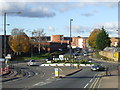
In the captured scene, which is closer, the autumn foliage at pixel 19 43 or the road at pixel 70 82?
the road at pixel 70 82

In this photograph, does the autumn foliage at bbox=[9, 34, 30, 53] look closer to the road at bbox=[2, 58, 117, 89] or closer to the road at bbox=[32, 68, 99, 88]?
the road at bbox=[2, 58, 117, 89]

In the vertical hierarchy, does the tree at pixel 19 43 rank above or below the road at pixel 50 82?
above

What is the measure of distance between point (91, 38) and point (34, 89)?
393 ft

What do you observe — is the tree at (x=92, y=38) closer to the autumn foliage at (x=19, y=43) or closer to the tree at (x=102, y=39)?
the tree at (x=102, y=39)

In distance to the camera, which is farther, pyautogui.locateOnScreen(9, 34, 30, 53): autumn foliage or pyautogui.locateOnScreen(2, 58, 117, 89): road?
pyautogui.locateOnScreen(9, 34, 30, 53): autumn foliage

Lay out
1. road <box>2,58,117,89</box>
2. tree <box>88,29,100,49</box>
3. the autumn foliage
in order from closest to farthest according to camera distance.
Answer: road <box>2,58,117,89</box> → the autumn foliage → tree <box>88,29,100,49</box>

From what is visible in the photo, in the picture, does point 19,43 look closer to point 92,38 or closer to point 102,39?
point 102,39

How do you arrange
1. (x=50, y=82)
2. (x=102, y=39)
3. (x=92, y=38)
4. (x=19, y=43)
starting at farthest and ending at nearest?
(x=92, y=38), (x=102, y=39), (x=19, y=43), (x=50, y=82)

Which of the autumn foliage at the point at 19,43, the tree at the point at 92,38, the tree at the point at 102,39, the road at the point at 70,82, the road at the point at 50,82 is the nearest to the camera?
the road at the point at 70,82

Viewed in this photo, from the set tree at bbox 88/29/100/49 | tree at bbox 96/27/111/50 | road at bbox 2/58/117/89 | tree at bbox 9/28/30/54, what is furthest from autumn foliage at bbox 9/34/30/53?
road at bbox 2/58/117/89

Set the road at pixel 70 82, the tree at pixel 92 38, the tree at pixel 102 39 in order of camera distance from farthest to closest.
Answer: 1. the tree at pixel 92 38
2. the tree at pixel 102 39
3. the road at pixel 70 82

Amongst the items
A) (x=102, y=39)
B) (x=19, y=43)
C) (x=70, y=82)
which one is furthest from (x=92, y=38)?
(x=70, y=82)

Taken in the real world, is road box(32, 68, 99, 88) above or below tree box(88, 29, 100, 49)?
below

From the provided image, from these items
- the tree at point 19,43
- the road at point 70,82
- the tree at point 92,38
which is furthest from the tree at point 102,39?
the road at point 70,82
